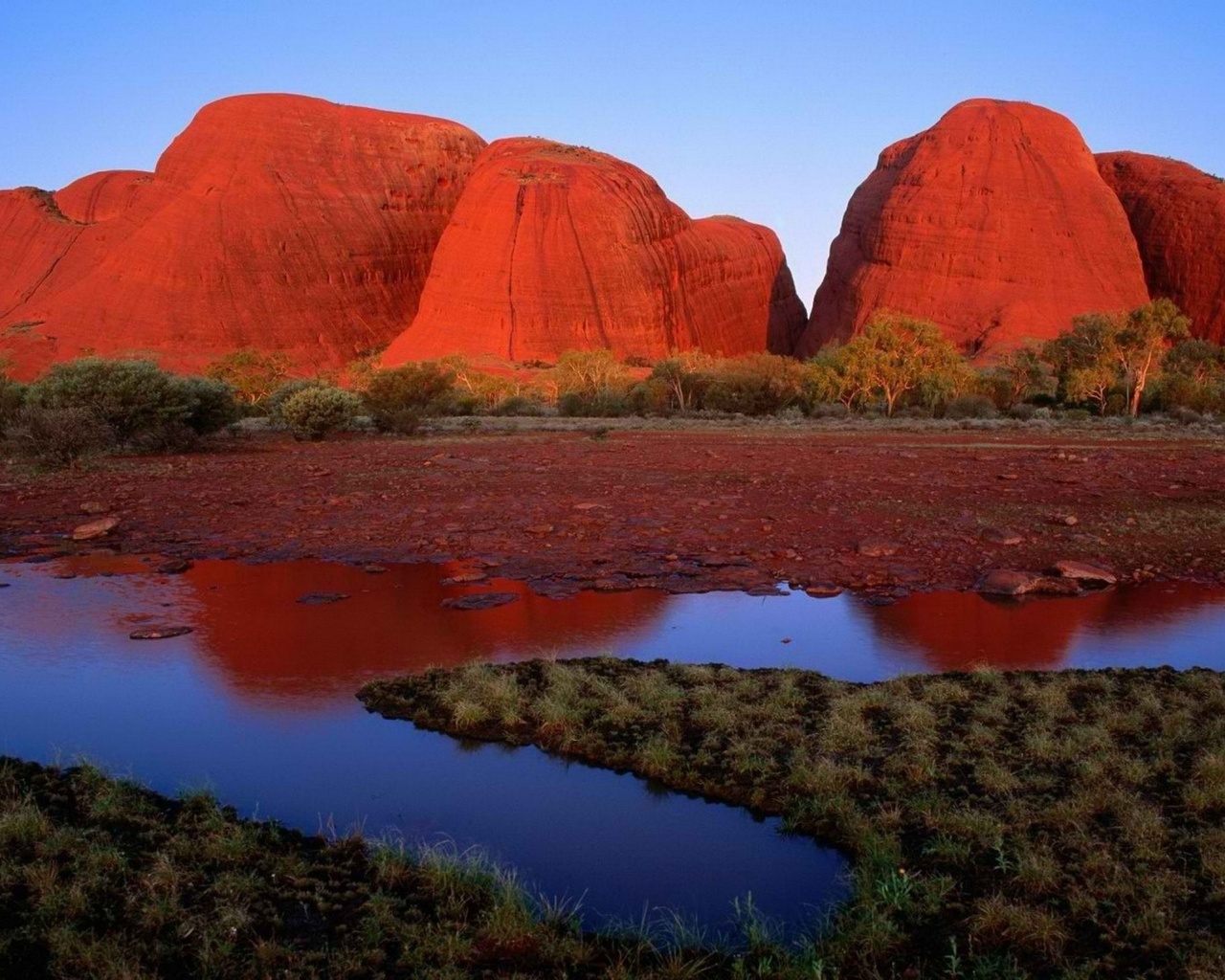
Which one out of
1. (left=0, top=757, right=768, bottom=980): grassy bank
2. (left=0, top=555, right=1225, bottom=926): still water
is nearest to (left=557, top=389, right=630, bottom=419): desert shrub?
(left=0, top=555, right=1225, bottom=926): still water

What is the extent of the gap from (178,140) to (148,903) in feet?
241

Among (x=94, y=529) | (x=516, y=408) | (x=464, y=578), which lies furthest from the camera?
(x=516, y=408)

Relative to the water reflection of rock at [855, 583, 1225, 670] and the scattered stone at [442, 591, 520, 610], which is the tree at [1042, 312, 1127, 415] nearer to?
the water reflection of rock at [855, 583, 1225, 670]

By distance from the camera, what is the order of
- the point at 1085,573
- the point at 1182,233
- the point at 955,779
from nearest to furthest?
the point at 955,779
the point at 1085,573
the point at 1182,233

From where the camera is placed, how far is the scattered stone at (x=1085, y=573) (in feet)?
33.9

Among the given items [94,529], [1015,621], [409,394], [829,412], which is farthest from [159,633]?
[829,412]

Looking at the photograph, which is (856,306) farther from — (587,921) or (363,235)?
(587,921)

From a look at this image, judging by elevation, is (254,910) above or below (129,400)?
below

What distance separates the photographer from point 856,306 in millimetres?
61656

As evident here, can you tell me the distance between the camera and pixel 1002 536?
11836 mm

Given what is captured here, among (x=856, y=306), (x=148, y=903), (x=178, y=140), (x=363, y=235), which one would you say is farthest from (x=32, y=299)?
(x=148, y=903)

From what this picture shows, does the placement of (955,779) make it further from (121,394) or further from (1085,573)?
(121,394)

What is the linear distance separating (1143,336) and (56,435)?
3412 centimetres

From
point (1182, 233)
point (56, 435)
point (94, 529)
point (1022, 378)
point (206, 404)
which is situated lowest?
point (94, 529)
